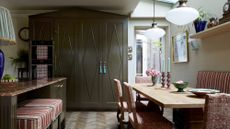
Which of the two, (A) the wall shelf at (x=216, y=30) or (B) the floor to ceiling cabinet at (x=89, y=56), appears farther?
(B) the floor to ceiling cabinet at (x=89, y=56)

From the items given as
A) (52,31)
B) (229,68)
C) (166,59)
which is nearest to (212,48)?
(229,68)

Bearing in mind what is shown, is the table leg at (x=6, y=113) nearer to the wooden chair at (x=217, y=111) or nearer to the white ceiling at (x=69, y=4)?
the wooden chair at (x=217, y=111)

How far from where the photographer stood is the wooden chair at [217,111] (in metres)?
1.74

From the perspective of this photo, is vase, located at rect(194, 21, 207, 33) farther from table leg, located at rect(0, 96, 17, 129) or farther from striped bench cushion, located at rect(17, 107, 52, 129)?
table leg, located at rect(0, 96, 17, 129)

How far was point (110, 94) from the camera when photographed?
557 centimetres

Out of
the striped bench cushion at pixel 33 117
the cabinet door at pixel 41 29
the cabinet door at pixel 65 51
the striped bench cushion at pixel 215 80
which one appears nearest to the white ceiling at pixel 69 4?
the cabinet door at pixel 41 29

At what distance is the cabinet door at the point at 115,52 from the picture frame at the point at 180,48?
129 centimetres

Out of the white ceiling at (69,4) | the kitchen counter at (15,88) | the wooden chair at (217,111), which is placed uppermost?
the white ceiling at (69,4)

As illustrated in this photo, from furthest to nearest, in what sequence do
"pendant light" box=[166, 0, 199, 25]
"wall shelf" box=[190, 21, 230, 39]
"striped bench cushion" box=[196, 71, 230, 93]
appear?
"striped bench cushion" box=[196, 71, 230, 93] → "wall shelf" box=[190, 21, 230, 39] → "pendant light" box=[166, 0, 199, 25]

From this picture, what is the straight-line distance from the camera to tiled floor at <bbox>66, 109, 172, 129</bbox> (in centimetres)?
408

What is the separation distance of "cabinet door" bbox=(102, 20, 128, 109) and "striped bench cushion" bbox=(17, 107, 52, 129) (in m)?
3.21

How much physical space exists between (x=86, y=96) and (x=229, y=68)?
3.23m

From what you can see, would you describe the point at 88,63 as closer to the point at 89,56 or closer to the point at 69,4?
the point at 89,56

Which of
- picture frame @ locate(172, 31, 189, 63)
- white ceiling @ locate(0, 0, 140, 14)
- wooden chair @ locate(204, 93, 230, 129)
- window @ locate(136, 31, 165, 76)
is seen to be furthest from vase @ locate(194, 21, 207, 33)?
wooden chair @ locate(204, 93, 230, 129)
